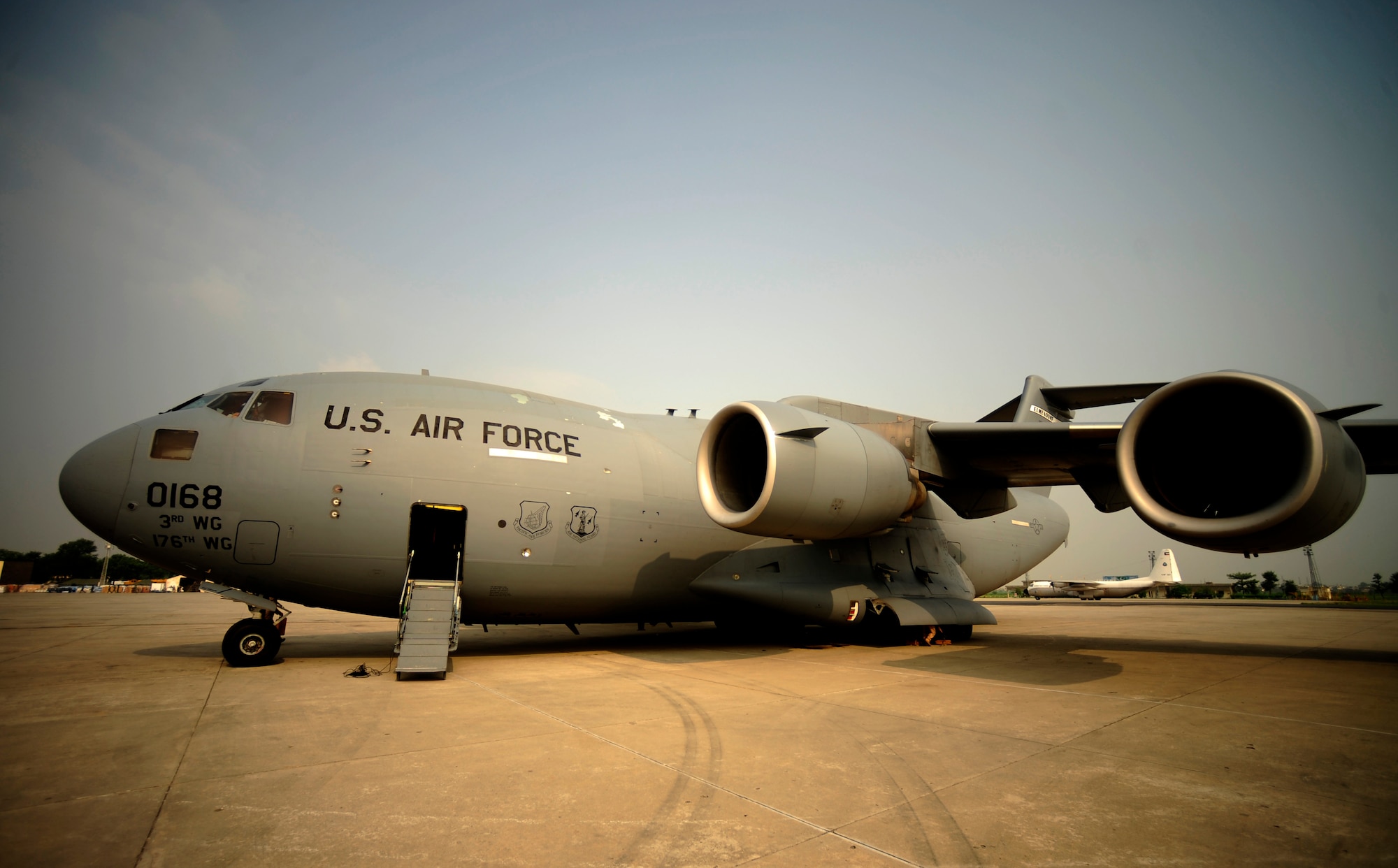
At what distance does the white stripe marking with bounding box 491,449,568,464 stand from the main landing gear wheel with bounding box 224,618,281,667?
3.10 metres

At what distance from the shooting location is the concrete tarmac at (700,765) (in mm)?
2545

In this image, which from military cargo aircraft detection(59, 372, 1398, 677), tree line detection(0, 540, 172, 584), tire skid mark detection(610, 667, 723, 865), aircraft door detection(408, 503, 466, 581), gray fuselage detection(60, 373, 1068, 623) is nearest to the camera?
tire skid mark detection(610, 667, 723, 865)

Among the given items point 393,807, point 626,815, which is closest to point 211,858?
point 393,807

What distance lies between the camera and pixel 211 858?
2414 mm

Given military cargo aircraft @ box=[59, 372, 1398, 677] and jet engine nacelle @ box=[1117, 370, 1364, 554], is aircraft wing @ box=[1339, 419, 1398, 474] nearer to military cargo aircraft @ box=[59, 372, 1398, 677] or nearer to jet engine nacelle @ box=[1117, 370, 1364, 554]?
military cargo aircraft @ box=[59, 372, 1398, 677]

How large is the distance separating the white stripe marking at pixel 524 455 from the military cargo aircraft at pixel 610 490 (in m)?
0.03

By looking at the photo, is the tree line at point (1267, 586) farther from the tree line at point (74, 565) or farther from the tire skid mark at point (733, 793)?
the tree line at point (74, 565)

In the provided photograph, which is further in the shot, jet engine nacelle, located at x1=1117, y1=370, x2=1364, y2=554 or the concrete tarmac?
jet engine nacelle, located at x1=1117, y1=370, x2=1364, y2=554

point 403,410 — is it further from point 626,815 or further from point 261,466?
point 626,815

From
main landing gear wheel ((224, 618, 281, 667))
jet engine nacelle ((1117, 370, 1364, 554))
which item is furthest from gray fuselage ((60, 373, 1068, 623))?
jet engine nacelle ((1117, 370, 1364, 554))

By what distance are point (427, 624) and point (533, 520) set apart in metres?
1.63

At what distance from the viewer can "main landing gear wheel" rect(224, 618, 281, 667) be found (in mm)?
7180

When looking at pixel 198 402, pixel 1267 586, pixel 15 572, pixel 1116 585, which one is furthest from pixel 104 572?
pixel 1267 586

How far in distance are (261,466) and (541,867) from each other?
21.0ft
